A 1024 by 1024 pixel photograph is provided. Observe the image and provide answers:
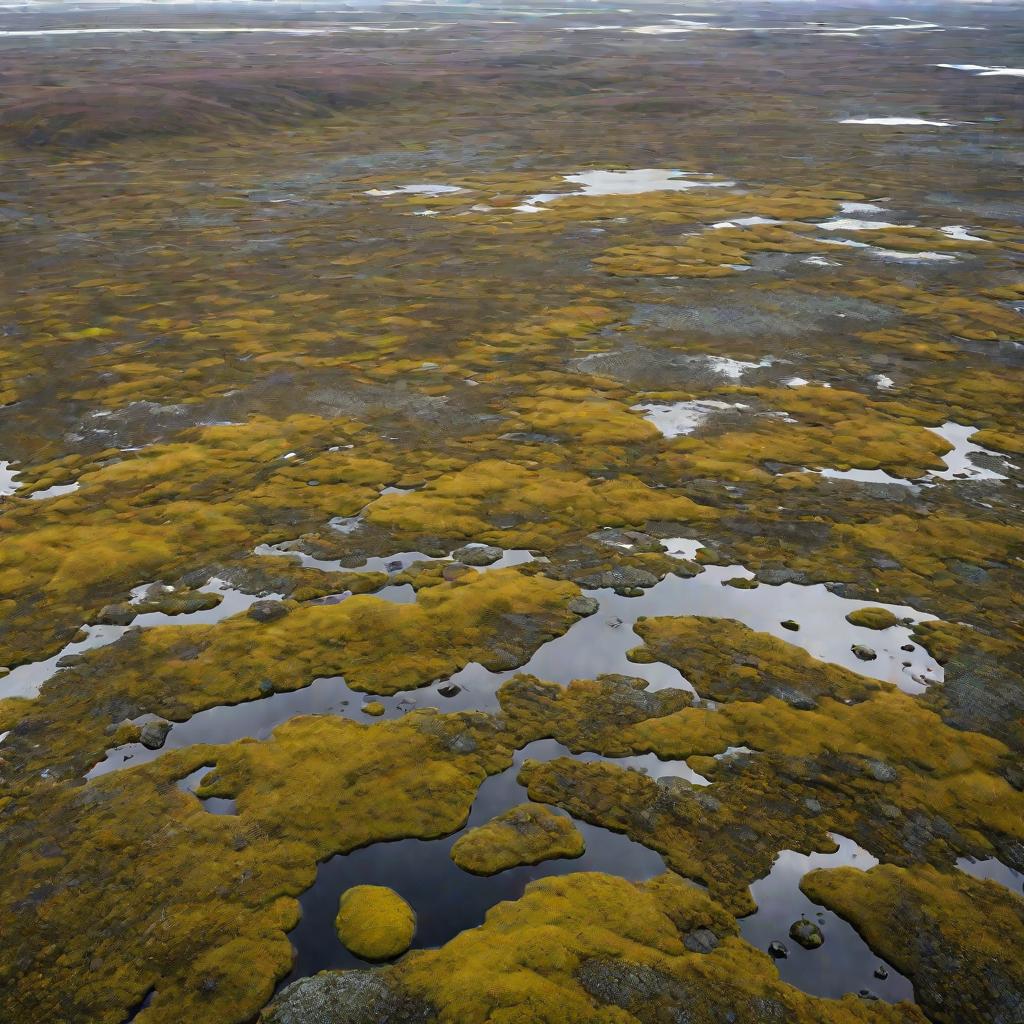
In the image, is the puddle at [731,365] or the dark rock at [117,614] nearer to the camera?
the dark rock at [117,614]

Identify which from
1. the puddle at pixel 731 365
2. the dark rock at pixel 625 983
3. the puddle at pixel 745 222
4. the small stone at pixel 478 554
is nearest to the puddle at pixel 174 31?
the puddle at pixel 745 222

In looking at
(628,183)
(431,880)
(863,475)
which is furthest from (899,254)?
(431,880)

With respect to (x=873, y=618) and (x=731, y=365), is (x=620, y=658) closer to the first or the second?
(x=873, y=618)

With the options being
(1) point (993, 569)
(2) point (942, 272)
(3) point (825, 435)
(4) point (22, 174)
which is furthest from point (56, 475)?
(4) point (22, 174)

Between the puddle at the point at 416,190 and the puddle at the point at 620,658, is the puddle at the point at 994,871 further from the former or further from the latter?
the puddle at the point at 416,190

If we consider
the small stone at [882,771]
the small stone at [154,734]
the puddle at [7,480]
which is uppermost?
the small stone at [154,734]

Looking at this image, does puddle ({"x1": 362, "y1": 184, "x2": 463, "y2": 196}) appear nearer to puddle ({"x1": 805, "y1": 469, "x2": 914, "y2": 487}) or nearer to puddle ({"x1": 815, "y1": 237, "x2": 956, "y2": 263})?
puddle ({"x1": 815, "y1": 237, "x2": 956, "y2": 263})
